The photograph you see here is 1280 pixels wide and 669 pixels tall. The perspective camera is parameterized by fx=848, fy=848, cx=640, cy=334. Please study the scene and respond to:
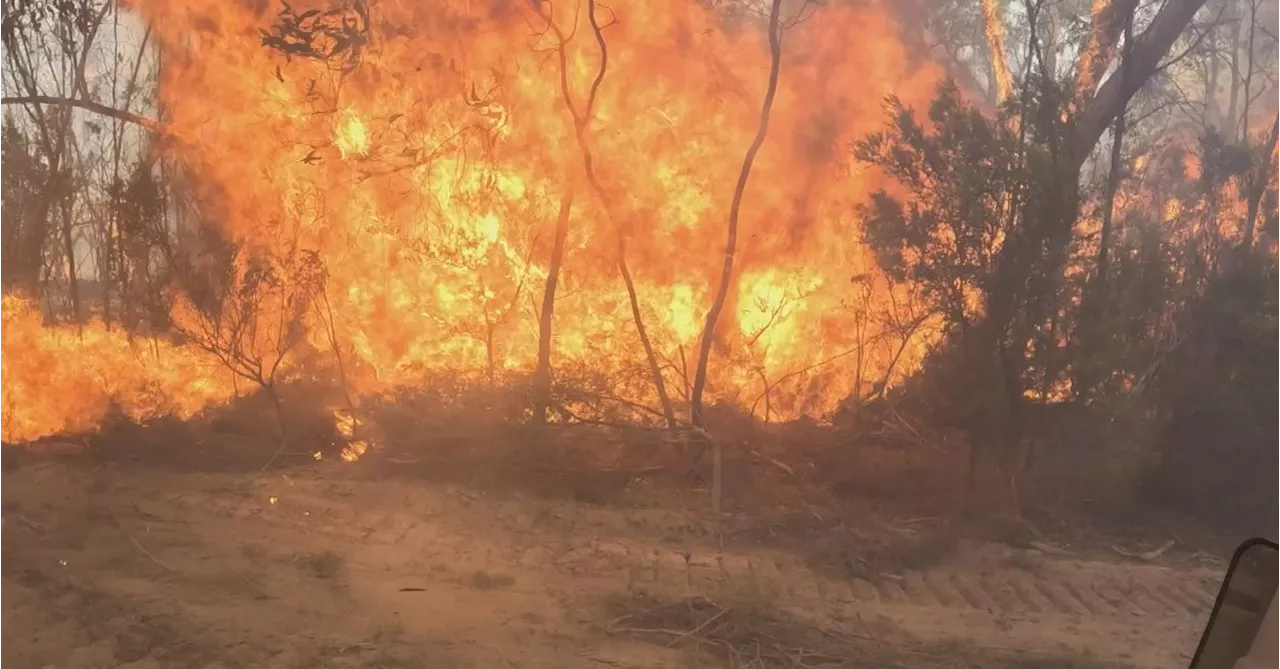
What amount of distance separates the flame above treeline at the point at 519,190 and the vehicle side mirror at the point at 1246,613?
5339mm

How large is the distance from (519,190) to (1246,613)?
646cm

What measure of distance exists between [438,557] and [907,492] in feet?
12.0

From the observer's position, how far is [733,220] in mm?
7582

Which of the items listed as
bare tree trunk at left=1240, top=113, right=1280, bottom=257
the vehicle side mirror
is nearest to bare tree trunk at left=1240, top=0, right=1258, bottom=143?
bare tree trunk at left=1240, top=113, right=1280, bottom=257

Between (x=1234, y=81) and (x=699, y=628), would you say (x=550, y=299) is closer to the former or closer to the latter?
(x=699, y=628)

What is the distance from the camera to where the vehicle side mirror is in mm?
2207

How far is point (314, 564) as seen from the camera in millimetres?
5285

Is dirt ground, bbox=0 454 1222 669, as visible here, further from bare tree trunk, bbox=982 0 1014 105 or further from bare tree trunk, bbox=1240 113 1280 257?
bare tree trunk, bbox=982 0 1014 105

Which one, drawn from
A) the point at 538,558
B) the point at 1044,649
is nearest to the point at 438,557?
the point at 538,558

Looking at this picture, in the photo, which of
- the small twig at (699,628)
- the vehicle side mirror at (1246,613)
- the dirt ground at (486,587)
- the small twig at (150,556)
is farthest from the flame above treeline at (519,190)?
the vehicle side mirror at (1246,613)

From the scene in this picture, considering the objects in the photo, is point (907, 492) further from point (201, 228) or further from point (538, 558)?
point (201, 228)

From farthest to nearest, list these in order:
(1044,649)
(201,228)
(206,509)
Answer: (201,228), (206,509), (1044,649)

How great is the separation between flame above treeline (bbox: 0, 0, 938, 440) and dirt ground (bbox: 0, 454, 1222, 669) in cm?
155

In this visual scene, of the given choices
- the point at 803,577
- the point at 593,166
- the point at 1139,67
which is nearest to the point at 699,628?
the point at 803,577
